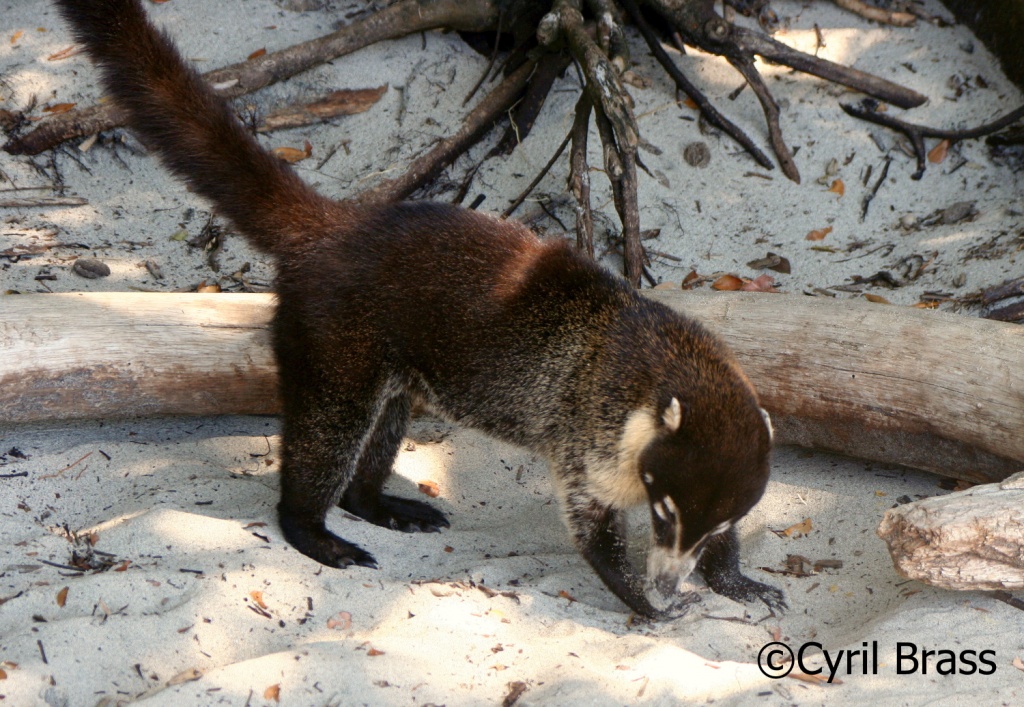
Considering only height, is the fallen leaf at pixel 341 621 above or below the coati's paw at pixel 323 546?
above

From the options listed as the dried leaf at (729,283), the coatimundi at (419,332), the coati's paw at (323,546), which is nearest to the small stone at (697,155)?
the dried leaf at (729,283)

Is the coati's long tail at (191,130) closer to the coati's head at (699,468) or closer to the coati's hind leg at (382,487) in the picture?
the coati's hind leg at (382,487)

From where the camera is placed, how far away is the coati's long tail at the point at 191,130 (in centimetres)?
427

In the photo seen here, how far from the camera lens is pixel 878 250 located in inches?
265

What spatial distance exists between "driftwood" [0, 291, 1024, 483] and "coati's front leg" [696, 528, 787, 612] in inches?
39.0

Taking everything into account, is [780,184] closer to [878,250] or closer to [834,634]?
[878,250]

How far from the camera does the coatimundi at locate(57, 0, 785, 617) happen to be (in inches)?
170

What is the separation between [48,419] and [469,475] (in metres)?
2.20

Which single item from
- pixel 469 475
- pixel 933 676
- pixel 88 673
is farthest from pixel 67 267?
pixel 933 676

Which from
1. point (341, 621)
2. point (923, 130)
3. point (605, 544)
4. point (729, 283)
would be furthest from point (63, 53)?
point (923, 130)

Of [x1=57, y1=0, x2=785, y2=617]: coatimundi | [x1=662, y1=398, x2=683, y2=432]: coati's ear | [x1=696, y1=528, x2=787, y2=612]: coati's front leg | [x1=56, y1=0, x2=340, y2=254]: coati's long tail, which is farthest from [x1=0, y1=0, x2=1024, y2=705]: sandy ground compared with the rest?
[x1=56, y1=0, x2=340, y2=254]: coati's long tail

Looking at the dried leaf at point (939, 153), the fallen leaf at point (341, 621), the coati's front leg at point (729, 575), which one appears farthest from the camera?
the dried leaf at point (939, 153)

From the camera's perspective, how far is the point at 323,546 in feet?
14.7

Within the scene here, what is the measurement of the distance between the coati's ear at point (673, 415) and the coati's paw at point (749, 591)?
0.95m
